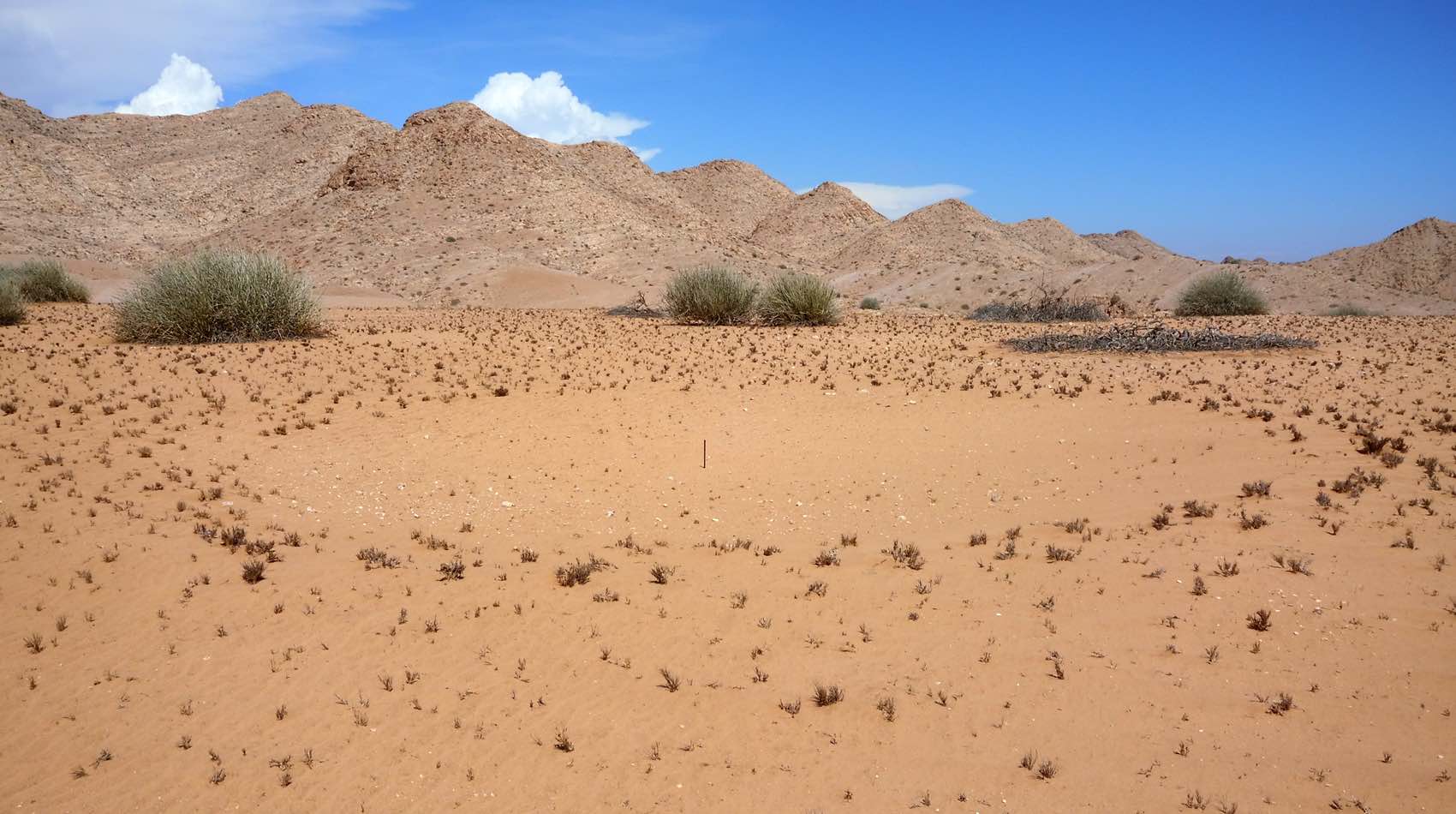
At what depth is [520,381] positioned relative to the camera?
48.9 ft

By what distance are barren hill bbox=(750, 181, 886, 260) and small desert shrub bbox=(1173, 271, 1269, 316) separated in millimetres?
37837

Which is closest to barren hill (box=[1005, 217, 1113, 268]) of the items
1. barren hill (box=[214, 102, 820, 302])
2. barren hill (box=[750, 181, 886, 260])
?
barren hill (box=[750, 181, 886, 260])

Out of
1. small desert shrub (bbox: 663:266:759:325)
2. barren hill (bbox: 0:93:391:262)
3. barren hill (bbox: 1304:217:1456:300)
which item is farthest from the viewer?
barren hill (bbox: 0:93:391:262)

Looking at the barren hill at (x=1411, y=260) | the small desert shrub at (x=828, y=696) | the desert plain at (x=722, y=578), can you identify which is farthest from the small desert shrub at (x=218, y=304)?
the barren hill at (x=1411, y=260)

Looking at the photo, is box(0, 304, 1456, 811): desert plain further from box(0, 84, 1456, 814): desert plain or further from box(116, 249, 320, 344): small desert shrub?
box(116, 249, 320, 344): small desert shrub

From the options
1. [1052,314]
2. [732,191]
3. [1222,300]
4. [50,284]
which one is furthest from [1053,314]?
[732,191]

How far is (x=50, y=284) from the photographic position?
2950 centimetres

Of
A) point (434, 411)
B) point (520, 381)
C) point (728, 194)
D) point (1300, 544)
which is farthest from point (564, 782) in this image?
point (728, 194)

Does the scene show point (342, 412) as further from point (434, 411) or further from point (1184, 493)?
point (1184, 493)

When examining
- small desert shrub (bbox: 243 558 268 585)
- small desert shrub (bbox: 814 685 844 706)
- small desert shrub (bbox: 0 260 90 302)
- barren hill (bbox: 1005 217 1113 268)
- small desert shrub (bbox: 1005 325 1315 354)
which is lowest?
small desert shrub (bbox: 814 685 844 706)

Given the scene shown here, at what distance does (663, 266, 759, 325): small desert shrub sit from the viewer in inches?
989

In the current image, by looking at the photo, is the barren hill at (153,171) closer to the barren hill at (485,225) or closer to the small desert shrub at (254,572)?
the barren hill at (485,225)

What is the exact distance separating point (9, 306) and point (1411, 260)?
7556 centimetres

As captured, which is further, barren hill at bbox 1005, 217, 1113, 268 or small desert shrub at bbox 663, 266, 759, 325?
barren hill at bbox 1005, 217, 1113, 268
